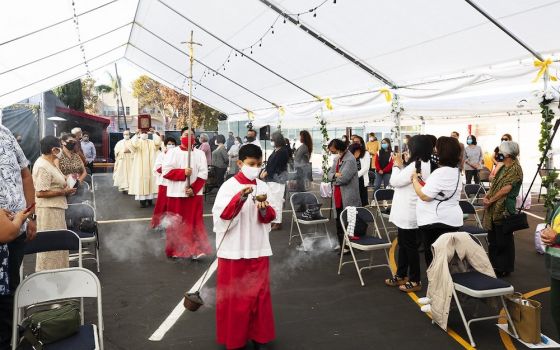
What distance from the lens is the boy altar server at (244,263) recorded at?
339 cm

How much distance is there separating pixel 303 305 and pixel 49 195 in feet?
9.72

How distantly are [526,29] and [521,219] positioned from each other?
8.58 feet

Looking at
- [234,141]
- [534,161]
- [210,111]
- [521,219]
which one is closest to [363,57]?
[521,219]

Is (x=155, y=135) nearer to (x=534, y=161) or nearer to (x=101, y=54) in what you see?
(x=101, y=54)

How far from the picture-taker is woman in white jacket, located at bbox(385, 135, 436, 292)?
4746 millimetres

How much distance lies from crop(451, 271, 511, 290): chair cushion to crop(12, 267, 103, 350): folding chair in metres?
3.00

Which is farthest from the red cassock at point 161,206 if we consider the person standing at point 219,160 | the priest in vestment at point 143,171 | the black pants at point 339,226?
the person standing at point 219,160

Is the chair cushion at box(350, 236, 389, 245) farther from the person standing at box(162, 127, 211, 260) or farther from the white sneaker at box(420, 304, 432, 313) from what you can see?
the person standing at box(162, 127, 211, 260)

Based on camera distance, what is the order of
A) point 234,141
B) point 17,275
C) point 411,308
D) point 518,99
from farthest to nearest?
point 234,141
point 518,99
point 411,308
point 17,275

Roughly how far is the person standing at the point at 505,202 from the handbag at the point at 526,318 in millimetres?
1730

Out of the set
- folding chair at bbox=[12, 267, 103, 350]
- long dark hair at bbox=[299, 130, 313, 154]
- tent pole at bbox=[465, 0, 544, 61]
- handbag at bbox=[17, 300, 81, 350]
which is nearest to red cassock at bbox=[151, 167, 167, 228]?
long dark hair at bbox=[299, 130, 313, 154]

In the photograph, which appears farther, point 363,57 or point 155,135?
point 155,135

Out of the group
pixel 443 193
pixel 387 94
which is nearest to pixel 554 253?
Answer: pixel 443 193

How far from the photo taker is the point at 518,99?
670 cm
